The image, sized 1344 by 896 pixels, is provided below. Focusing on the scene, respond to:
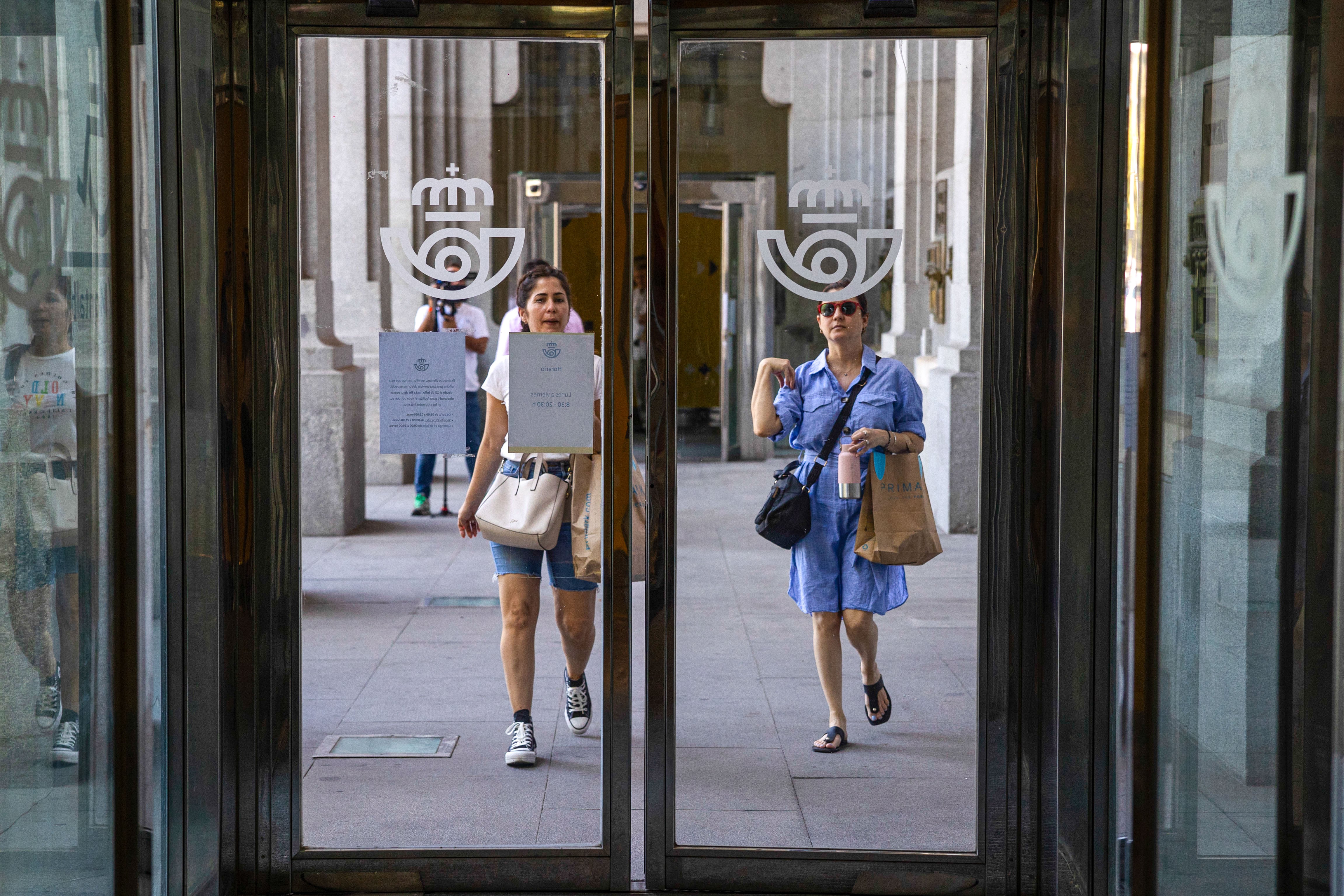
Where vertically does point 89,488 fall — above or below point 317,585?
above

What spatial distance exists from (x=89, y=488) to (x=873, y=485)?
1.81 meters

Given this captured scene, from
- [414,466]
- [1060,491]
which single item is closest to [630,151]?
[414,466]

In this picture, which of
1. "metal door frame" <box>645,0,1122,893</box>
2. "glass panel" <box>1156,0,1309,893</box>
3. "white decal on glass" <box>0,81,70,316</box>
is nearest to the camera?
"white decal on glass" <box>0,81,70,316</box>

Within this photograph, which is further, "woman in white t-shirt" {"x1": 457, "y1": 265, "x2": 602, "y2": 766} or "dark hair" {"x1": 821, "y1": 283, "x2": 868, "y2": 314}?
"woman in white t-shirt" {"x1": 457, "y1": 265, "x2": 602, "y2": 766}

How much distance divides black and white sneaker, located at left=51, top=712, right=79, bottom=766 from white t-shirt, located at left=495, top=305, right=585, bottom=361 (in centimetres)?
129

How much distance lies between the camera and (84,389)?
8.20ft

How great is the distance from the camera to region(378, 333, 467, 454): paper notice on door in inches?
129

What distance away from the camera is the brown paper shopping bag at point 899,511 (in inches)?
130

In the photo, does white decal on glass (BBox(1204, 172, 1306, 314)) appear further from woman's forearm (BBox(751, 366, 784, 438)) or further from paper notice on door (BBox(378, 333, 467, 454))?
paper notice on door (BBox(378, 333, 467, 454))

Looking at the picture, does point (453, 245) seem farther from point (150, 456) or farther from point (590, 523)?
point (150, 456)

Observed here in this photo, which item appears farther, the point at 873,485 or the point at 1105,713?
the point at 873,485

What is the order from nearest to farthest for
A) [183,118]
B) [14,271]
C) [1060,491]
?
[14,271] → [183,118] → [1060,491]

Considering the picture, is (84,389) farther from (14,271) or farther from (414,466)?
(414,466)

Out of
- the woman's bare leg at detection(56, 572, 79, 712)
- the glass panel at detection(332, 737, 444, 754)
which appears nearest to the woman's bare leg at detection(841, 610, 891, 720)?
the glass panel at detection(332, 737, 444, 754)
